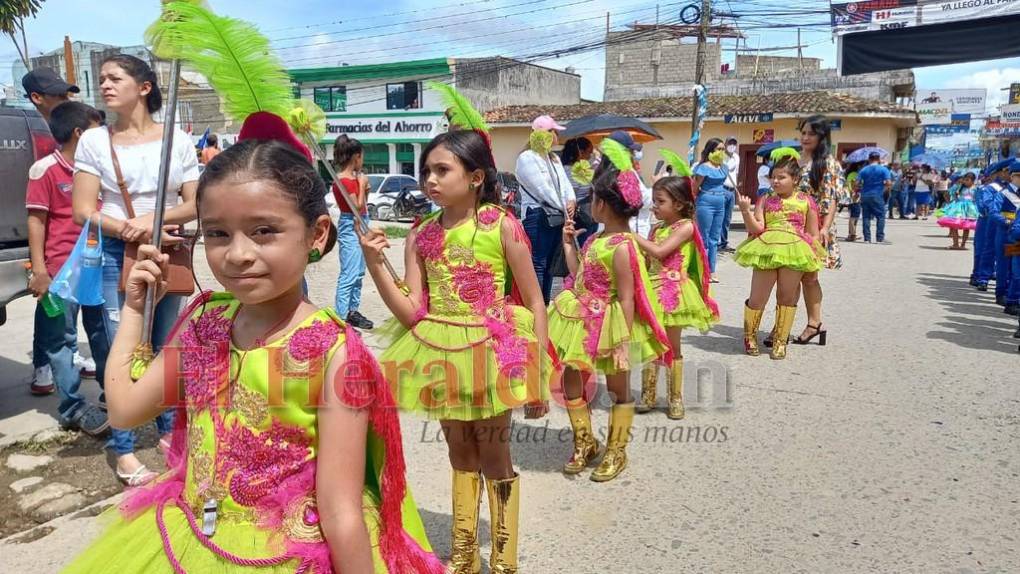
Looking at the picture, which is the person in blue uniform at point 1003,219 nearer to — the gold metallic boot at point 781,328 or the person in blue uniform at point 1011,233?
the person in blue uniform at point 1011,233

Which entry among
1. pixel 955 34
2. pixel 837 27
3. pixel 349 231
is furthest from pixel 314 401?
pixel 837 27

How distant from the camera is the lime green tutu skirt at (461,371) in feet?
9.11

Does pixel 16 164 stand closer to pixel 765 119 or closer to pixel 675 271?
pixel 675 271

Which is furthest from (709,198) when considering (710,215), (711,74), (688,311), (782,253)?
(711,74)

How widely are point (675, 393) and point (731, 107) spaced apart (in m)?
24.8

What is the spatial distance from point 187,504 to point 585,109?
31.7 meters

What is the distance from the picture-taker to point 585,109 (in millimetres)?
31906

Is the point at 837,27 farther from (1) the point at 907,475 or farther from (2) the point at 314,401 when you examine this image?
(2) the point at 314,401

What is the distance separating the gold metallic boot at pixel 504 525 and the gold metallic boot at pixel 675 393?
2390 millimetres

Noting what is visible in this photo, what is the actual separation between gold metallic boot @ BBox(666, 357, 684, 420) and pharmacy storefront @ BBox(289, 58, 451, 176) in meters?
30.8

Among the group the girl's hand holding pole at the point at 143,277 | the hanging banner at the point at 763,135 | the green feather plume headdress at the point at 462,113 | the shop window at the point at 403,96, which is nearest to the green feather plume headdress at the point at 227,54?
the girl's hand holding pole at the point at 143,277

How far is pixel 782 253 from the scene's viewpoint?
246 inches

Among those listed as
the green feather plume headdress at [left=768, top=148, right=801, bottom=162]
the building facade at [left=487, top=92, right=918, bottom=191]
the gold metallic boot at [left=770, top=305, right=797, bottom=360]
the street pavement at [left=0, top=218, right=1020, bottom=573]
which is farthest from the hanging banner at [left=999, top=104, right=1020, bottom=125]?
the gold metallic boot at [left=770, top=305, right=797, bottom=360]

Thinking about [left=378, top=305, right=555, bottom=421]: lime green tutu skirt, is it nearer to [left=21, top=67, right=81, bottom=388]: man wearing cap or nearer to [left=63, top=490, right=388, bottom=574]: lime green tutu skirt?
[left=63, top=490, right=388, bottom=574]: lime green tutu skirt
